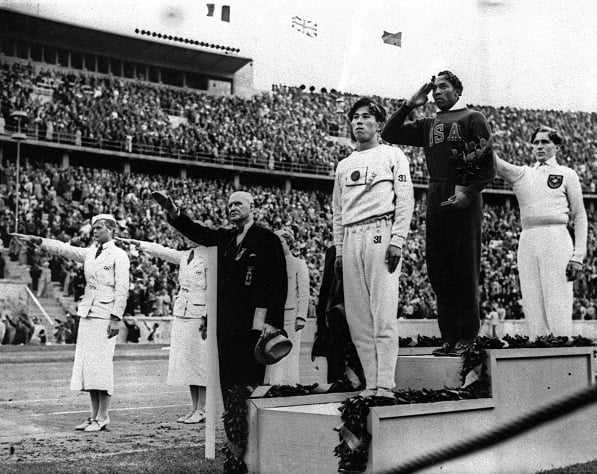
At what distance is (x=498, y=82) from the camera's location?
7219 mm

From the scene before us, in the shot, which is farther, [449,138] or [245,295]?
[449,138]

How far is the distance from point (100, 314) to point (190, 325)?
0.96 m

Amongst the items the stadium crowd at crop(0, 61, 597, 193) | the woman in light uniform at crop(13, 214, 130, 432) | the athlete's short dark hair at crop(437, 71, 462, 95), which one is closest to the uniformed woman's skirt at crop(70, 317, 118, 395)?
the woman in light uniform at crop(13, 214, 130, 432)

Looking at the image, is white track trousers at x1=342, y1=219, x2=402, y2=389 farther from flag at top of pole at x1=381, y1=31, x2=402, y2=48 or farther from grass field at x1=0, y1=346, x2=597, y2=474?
flag at top of pole at x1=381, y1=31, x2=402, y2=48

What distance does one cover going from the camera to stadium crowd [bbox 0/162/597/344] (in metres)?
22.4

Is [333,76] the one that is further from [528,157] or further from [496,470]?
[528,157]

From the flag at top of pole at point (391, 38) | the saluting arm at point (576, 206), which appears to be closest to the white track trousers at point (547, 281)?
the saluting arm at point (576, 206)

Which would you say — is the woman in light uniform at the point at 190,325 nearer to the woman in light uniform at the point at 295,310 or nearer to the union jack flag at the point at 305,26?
the woman in light uniform at the point at 295,310

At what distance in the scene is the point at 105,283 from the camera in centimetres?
795

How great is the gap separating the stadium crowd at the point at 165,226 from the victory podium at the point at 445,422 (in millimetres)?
13780

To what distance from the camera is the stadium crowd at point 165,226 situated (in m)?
22.4

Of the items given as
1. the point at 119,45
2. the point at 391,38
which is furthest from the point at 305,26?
the point at 119,45

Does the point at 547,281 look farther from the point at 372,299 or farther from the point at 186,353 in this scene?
the point at 186,353

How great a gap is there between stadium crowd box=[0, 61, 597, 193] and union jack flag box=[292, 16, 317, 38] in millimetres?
24721
